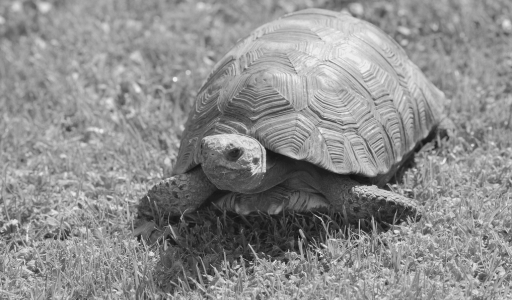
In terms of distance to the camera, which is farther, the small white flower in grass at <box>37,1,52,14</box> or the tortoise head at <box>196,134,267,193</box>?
the small white flower in grass at <box>37,1,52,14</box>

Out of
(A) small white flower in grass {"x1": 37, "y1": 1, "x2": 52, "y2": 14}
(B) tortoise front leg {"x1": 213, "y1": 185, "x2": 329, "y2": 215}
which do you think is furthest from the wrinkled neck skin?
(A) small white flower in grass {"x1": 37, "y1": 1, "x2": 52, "y2": 14}

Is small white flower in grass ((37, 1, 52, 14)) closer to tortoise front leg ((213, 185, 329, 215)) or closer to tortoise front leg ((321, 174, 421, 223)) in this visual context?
tortoise front leg ((213, 185, 329, 215))

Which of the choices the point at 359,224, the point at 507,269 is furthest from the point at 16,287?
the point at 507,269

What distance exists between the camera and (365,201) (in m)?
3.63

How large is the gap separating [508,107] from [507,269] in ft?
6.08

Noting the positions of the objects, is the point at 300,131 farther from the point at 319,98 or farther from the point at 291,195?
the point at 291,195

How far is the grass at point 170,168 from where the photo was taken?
339cm

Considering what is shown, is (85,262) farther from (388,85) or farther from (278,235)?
(388,85)

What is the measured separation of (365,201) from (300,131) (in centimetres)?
51

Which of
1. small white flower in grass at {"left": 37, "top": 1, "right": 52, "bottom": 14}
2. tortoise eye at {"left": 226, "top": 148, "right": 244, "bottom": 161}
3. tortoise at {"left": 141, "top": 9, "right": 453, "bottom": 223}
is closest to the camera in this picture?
tortoise eye at {"left": 226, "top": 148, "right": 244, "bottom": 161}

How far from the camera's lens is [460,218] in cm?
370

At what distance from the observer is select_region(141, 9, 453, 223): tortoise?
3.52 meters

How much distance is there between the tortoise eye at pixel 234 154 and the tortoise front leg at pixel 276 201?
0.51 metres

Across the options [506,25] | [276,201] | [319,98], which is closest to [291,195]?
[276,201]
